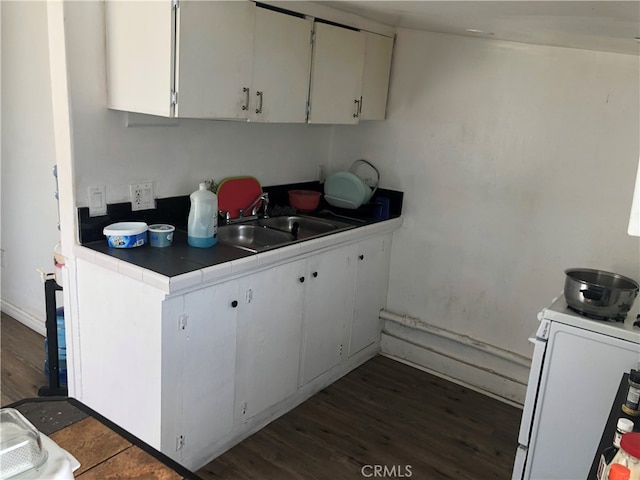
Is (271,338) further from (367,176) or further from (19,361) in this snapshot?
(19,361)

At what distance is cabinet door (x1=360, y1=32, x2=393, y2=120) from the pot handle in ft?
5.28

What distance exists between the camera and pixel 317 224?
127 inches

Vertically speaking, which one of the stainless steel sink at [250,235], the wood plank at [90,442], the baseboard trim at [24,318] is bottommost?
the baseboard trim at [24,318]

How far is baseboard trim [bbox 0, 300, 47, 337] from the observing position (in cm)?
356

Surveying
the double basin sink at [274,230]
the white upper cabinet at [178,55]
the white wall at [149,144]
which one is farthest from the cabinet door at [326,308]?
the white upper cabinet at [178,55]

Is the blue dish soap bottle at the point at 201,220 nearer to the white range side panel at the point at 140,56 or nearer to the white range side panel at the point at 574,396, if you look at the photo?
the white range side panel at the point at 140,56

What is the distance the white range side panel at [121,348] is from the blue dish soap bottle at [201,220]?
1.27ft

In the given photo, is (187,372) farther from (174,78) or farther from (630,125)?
(630,125)

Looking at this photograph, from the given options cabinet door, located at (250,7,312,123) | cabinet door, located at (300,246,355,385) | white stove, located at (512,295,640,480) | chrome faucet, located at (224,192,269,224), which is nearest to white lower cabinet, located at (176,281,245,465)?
cabinet door, located at (300,246,355,385)

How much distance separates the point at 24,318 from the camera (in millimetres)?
3670

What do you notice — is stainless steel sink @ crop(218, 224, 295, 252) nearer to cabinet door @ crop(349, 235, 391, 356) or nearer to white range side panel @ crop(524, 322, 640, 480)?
cabinet door @ crop(349, 235, 391, 356)

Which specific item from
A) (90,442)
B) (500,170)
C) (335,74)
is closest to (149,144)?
(335,74)

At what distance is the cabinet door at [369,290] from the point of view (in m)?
3.27

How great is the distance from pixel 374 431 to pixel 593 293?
1286 mm
